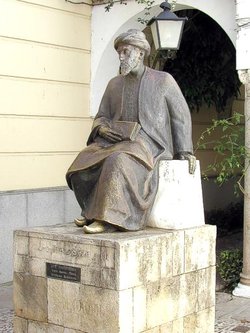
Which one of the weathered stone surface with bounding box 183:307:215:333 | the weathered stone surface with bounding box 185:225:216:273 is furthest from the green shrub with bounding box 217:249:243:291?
the weathered stone surface with bounding box 185:225:216:273

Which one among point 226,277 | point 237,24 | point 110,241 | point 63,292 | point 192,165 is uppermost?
point 237,24

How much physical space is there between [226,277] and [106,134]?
133 inches

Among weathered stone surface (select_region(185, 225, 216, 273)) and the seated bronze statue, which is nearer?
the seated bronze statue

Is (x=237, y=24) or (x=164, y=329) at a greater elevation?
(x=237, y=24)

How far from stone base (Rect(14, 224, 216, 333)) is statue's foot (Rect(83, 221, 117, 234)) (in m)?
0.06

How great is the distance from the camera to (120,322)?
4.25m

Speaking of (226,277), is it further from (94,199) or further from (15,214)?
(94,199)

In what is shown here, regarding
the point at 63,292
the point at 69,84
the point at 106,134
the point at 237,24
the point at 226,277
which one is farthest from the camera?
the point at 69,84

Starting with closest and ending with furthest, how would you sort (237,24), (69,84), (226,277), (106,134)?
(106,134) → (237,24) → (226,277) → (69,84)

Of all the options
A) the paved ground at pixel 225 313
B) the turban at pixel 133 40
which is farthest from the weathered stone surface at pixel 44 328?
the turban at pixel 133 40

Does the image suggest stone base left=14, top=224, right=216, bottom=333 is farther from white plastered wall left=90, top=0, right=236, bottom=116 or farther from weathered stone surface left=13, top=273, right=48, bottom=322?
white plastered wall left=90, top=0, right=236, bottom=116

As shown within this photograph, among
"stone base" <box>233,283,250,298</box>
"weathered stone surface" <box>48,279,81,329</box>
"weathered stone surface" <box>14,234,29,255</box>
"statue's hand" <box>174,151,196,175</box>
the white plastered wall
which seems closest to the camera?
"weathered stone surface" <box>48,279,81,329</box>

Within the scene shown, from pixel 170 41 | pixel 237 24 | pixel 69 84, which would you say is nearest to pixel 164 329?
pixel 170 41

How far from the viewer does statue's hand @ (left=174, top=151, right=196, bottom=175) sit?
4930 millimetres
